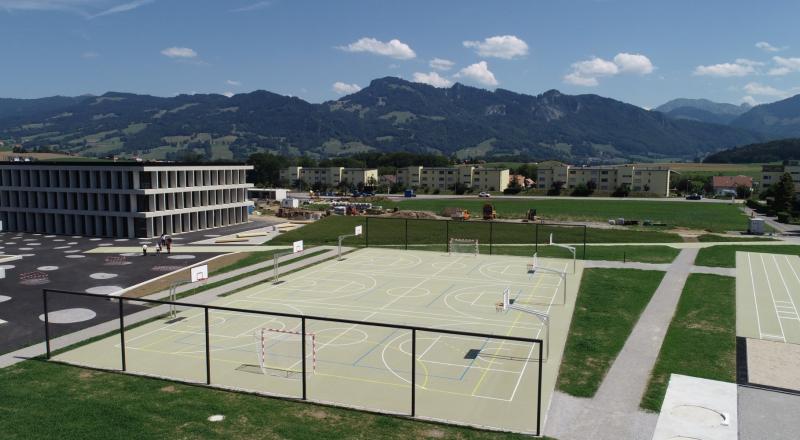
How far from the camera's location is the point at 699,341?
27281 mm

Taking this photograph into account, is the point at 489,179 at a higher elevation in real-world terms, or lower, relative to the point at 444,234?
higher

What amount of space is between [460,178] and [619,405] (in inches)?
6840

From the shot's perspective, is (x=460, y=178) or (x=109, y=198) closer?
(x=109, y=198)

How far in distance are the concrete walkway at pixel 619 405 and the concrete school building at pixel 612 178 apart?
470 ft

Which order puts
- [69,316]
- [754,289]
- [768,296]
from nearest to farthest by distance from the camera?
1. [69,316]
2. [768,296]
3. [754,289]

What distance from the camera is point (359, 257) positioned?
52.7 meters

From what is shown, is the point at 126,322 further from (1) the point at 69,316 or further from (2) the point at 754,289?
(2) the point at 754,289

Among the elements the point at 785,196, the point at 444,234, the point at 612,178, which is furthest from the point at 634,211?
the point at 612,178

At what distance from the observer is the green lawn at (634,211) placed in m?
90.9

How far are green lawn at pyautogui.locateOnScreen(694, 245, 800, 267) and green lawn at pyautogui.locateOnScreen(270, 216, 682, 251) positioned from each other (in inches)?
287

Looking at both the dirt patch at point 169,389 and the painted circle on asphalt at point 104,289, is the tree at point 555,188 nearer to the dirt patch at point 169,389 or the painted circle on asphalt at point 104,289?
the painted circle on asphalt at point 104,289

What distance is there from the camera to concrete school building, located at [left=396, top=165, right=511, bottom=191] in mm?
188375

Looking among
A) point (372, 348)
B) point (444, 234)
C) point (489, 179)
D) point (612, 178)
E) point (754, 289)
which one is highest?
point (612, 178)

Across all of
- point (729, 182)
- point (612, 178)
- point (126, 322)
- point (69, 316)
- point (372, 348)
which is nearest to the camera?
point (372, 348)
